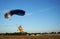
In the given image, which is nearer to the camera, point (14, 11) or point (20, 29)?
point (14, 11)

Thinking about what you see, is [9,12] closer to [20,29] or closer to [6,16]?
[6,16]

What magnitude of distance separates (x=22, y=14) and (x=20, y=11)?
0.83 meters

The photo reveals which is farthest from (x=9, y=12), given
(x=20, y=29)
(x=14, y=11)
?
(x=20, y=29)

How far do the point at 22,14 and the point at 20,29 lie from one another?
29990mm

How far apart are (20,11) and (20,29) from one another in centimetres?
2952

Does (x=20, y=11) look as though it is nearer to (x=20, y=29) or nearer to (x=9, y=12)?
(x=9, y=12)

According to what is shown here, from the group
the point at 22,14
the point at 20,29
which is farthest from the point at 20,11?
the point at 20,29

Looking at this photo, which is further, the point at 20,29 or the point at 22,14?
the point at 20,29

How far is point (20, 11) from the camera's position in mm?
30016

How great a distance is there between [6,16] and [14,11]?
6.26 ft

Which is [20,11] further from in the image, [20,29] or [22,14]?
[20,29]

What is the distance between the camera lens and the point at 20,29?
5912 cm

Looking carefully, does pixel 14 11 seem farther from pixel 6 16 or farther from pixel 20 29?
pixel 20 29

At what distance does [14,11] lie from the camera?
30219 mm
